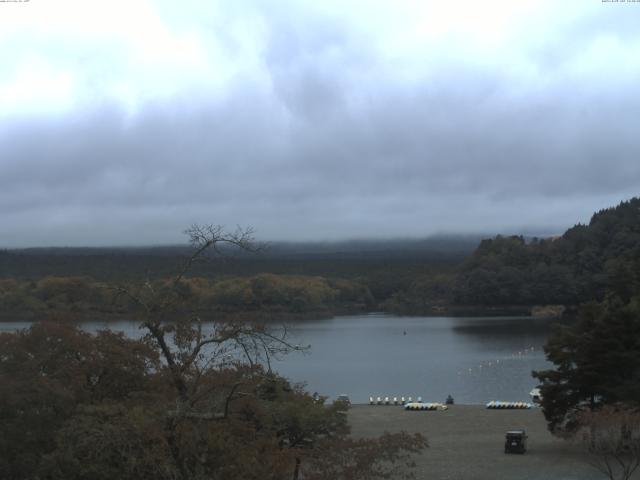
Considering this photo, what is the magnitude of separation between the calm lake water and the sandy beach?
5423 millimetres

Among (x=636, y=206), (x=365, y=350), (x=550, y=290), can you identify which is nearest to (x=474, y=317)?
(x=550, y=290)

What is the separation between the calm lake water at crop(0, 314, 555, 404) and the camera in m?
53.1

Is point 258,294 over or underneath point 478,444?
over

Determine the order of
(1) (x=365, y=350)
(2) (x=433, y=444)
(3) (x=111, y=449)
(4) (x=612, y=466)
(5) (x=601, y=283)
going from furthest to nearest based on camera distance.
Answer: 1. (5) (x=601, y=283)
2. (1) (x=365, y=350)
3. (2) (x=433, y=444)
4. (4) (x=612, y=466)
5. (3) (x=111, y=449)

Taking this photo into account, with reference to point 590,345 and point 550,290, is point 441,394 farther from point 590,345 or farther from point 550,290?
point 550,290

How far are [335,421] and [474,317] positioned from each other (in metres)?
113

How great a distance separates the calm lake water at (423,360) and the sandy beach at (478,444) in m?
5.42

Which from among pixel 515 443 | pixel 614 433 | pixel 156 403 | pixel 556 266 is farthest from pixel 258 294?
pixel 156 403

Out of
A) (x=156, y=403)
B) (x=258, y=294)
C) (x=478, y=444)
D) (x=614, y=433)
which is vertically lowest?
(x=478, y=444)

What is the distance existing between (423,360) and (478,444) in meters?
42.3

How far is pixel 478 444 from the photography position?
30.6m

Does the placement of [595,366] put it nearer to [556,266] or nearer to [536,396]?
[536,396]

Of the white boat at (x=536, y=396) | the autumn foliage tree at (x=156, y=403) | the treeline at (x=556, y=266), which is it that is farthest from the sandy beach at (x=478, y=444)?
the treeline at (x=556, y=266)

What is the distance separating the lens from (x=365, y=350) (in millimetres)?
83812
